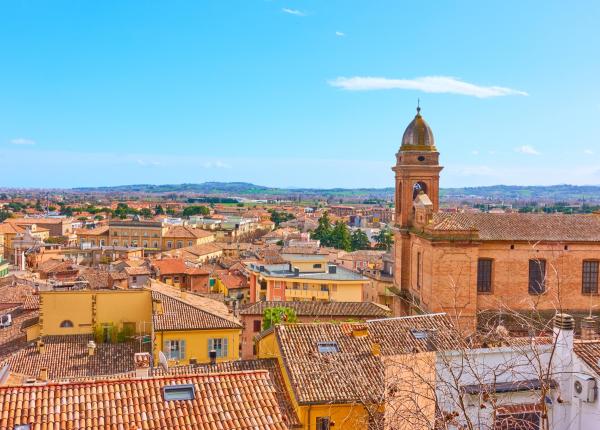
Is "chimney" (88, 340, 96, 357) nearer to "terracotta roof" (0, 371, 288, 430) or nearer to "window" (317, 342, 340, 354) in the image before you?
"window" (317, 342, 340, 354)

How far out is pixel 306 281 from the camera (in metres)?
46.2

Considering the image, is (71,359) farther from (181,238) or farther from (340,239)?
(340,239)

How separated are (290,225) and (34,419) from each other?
141843mm

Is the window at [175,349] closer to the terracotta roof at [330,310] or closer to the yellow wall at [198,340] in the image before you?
the yellow wall at [198,340]

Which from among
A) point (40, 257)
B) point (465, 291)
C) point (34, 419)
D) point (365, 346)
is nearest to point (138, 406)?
point (34, 419)

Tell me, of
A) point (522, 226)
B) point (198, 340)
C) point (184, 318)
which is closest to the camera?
point (198, 340)

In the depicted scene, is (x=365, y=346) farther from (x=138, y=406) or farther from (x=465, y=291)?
(x=465, y=291)

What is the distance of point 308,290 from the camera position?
4606 cm

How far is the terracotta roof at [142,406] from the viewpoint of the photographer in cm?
1022

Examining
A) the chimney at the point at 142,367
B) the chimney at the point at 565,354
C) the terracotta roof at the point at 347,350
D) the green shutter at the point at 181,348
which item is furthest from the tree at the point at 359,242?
the chimney at the point at 565,354

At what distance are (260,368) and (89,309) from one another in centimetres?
1197

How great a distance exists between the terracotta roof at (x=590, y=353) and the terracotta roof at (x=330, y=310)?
20.0 m

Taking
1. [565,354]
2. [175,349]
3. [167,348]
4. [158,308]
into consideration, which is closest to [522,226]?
[175,349]

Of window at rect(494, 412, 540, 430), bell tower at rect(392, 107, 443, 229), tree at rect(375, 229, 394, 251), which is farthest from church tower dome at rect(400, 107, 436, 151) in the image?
tree at rect(375, 229, 394, 251)
